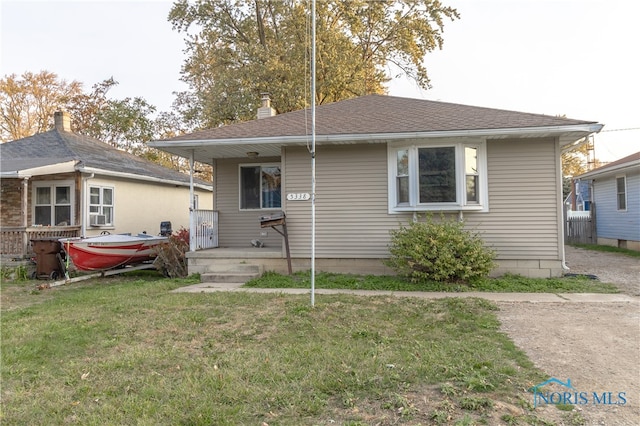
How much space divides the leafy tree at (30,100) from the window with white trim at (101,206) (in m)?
17.8

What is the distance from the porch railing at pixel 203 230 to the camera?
9297mm

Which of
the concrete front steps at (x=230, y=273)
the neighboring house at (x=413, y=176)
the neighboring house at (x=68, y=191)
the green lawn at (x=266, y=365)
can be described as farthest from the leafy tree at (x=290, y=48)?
the green lawn at (x=266, y=365)

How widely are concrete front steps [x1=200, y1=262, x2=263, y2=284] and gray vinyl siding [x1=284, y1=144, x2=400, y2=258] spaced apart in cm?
100

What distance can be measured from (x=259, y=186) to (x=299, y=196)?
2307mm

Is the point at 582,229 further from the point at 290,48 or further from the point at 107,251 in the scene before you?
the point at 107,251

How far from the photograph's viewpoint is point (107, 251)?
9672mm

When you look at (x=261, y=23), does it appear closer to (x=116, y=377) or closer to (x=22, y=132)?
(x=22, y=132)

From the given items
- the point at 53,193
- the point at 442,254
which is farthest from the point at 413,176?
the point at 53,193

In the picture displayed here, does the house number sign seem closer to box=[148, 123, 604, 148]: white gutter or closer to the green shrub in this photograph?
box=[148, 123, 604, 148]: white gutter

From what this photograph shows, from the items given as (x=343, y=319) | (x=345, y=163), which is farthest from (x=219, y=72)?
(x=343, y=319)

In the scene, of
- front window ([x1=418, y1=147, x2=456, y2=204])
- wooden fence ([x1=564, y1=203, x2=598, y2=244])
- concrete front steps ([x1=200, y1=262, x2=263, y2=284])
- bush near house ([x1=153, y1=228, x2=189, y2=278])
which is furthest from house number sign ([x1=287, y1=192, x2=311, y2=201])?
wooden fence ([x1=564, y1=203, x2=598, y2=244])

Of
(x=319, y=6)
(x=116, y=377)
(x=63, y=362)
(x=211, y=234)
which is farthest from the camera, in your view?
(x=319, y=6)

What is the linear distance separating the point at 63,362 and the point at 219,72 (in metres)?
18.8

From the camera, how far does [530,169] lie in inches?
323
